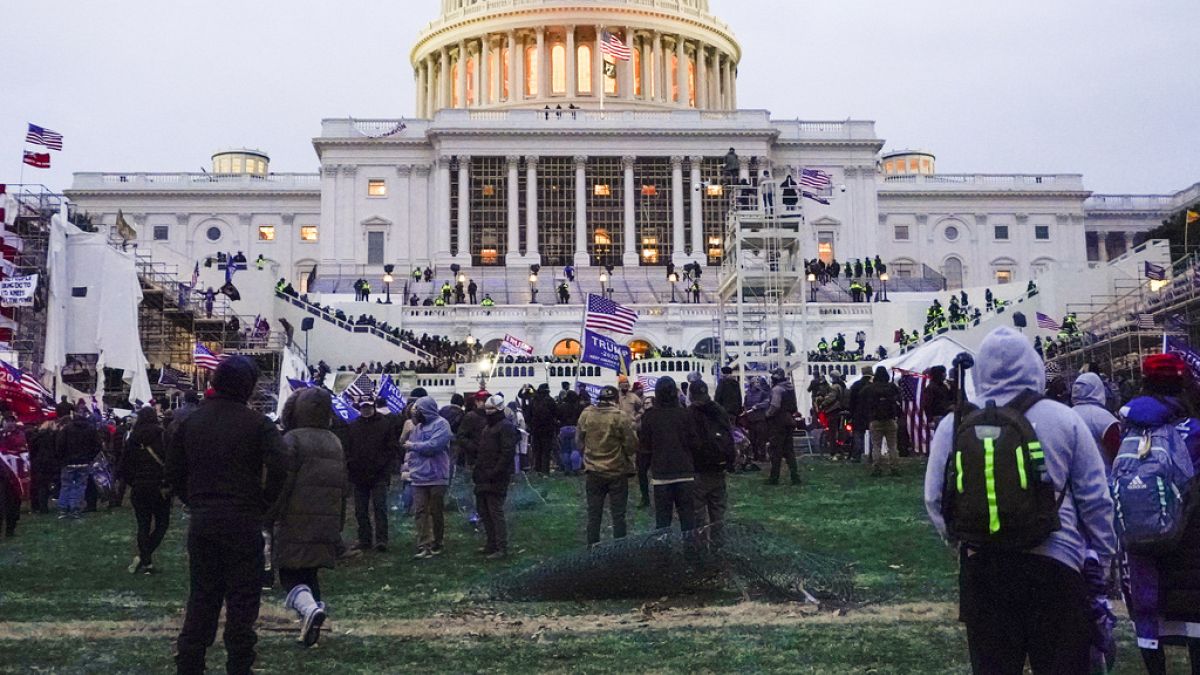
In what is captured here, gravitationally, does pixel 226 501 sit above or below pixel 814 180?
below

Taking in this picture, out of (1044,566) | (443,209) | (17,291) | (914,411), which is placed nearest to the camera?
(1044,566)

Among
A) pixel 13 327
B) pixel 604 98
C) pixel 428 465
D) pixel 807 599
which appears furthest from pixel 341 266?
pixel 807 599

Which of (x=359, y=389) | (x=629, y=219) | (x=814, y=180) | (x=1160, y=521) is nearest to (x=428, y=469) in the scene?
(x=1160, y=521)

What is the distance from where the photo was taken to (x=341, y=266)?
265 feet

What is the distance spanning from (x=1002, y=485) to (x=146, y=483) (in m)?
11.1

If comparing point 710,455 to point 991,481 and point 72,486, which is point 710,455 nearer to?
point 991,481

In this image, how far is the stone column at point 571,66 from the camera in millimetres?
96812

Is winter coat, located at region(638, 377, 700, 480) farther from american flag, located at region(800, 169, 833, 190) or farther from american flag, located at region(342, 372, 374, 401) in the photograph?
american flag, located at region(800, 169, 833, 190)

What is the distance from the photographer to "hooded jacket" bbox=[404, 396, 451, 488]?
16016 mm

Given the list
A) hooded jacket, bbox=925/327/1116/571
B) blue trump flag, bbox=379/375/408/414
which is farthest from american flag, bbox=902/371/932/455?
hooded jacket, bbox=925/327/1116/571

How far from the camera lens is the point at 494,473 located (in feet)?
52.4

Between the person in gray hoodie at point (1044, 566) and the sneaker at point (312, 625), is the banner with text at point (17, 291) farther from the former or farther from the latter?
the person in gray hoodie at point (1044, 566)

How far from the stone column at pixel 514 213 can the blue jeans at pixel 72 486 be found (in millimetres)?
55556

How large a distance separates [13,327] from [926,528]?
2828 centimetres
